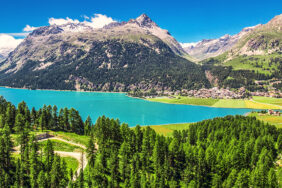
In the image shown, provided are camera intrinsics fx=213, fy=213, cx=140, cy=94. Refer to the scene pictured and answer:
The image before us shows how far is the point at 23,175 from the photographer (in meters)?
52.5

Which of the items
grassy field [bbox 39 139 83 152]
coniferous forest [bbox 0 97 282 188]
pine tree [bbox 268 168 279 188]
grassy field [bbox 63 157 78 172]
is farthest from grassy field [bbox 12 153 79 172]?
pine tree [bbox 268 168 279 188]

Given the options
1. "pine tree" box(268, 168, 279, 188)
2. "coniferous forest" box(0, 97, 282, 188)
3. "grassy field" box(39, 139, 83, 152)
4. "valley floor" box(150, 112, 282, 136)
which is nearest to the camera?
"coniferous forest" box(0, 97, 282, 188)

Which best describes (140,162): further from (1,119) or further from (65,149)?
(1,119)

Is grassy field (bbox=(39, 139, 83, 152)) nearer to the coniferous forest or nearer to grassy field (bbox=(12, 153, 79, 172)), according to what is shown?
the coniferous forest

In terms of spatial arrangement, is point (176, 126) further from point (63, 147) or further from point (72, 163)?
point (72, 163)

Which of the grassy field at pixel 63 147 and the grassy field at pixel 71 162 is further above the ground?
the grassy field at pixel 63 147

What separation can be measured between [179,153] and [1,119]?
70.1 meters

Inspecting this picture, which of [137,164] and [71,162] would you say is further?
[71,162]

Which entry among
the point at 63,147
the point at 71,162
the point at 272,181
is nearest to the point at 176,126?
the point at 63,147

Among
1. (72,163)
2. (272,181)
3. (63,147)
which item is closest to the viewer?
(272,181)

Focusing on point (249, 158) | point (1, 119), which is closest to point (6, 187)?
point (1, 119)

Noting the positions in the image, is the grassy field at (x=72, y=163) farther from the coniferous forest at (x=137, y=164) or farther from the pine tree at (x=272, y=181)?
the pine tree at (x=272, y=181)

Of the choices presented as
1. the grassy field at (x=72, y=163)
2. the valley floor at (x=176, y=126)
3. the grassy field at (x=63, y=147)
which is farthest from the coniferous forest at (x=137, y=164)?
the valley floor at (x=176, y=126)

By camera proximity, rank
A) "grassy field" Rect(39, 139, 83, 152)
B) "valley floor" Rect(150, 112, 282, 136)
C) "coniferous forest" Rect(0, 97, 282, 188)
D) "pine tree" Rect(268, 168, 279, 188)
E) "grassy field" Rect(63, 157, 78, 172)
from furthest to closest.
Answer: "valley floor" Rect(150, 112, 282, 136), "grassy field" Rect(39, 139, 83, 152), "grassy field" Rect(63, 157, 78, 172), "pine tree" Rect(268, 168, 279, 188), "coniferous forest" Rect(0, 97, 282, 188)
